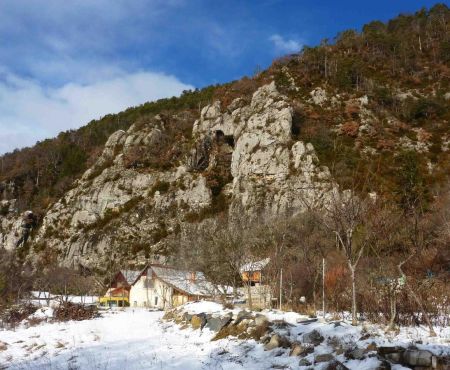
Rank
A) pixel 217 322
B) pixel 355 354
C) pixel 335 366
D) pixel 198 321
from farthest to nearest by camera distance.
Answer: pixel 198 321 < pixel 217 322 < pixel 355 354 < pixel 335 366

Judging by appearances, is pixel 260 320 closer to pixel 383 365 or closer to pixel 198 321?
pixel 198 321

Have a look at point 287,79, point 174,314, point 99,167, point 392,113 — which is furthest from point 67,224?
point 392,113

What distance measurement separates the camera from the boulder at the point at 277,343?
12.0 m

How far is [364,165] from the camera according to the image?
5484cm

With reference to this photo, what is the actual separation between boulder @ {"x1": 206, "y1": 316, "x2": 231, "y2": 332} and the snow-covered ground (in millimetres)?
283

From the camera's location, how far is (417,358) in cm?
892

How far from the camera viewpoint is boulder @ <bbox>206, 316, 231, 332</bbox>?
16230mm

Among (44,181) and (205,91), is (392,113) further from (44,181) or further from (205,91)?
(44,181)

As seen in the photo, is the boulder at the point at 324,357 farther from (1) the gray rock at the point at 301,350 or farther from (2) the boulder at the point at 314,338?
(2) the boulder at the point at 314,338

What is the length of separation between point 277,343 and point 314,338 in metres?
1.11

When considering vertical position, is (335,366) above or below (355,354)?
below

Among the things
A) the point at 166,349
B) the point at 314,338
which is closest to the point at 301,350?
the point at 314,338

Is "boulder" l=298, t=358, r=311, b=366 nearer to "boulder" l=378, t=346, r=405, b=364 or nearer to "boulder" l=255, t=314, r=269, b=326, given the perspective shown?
"boulder" l=378, t=346, r=405, b=364

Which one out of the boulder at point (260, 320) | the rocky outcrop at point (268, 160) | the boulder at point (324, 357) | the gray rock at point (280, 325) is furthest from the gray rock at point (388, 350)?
the rocky outcrop at point (268, 160)
